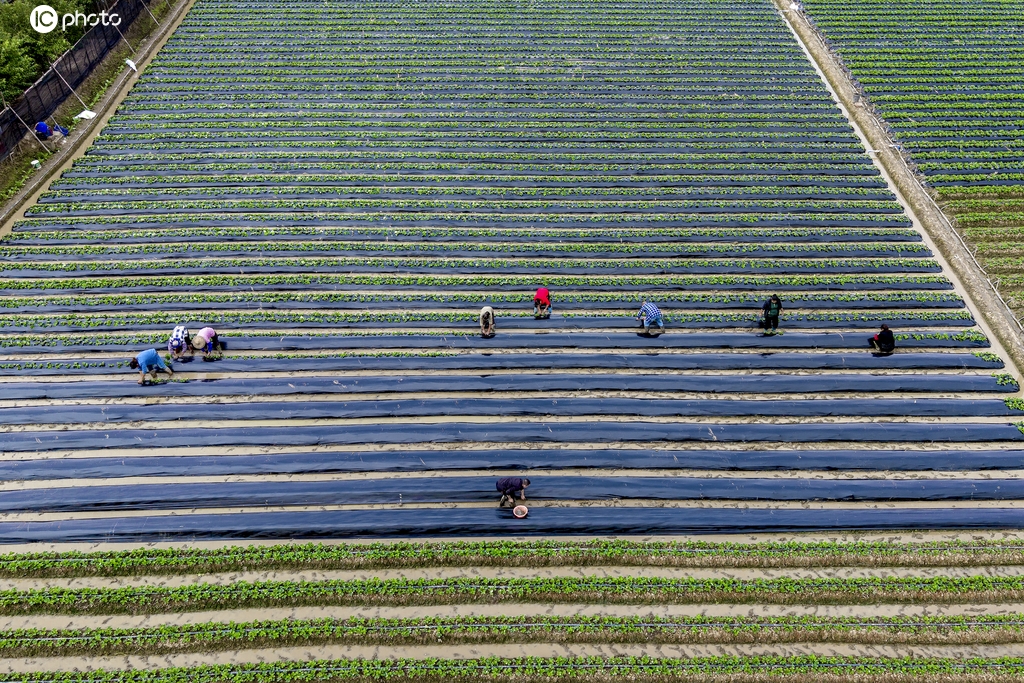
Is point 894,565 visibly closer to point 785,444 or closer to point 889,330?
point 785,444

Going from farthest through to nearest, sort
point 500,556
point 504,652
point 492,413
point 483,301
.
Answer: point 483,301, point 492,413, point 500,556, point 504,652

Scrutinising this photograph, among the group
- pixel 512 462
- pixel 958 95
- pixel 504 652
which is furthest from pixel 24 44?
pixel 958 95

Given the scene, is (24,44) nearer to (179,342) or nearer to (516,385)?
(179,342)

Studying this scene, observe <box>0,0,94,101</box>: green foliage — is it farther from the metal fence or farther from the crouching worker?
the crouching worker

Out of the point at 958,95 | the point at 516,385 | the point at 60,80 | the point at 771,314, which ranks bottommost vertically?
the point at 516,385

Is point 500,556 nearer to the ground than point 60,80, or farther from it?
nearer to the ground

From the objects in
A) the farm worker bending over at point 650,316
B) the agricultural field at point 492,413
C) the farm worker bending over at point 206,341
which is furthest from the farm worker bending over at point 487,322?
the farm worker bending over at point 206,341

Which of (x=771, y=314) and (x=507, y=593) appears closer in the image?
(x=507, y=593)

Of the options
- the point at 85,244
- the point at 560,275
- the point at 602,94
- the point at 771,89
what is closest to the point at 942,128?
the point at 771,89
